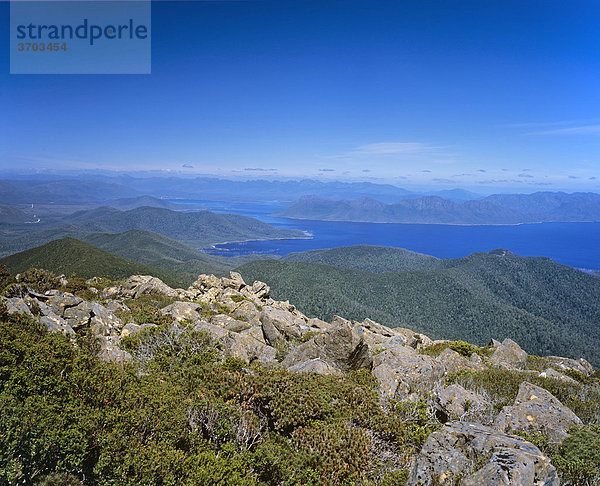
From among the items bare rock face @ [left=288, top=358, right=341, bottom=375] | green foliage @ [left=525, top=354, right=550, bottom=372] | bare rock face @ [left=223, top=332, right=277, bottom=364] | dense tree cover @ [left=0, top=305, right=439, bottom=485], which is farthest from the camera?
green foliage @ [left=525, top=354, right=550, bottom=372]

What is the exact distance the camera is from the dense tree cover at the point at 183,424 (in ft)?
18.2

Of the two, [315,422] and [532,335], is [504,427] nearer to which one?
[315,422]

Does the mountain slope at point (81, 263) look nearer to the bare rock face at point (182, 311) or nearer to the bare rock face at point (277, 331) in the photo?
the bare rock face at point (182, 311)

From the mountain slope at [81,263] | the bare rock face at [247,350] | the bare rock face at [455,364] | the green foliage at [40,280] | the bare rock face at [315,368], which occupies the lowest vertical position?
the mountain slope at [81,263]

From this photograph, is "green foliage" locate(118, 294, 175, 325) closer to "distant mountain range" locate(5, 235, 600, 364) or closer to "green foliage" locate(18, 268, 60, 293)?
"green foliage" locate(18, 268, 60, 293)

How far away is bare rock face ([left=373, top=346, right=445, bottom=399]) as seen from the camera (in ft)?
31.3

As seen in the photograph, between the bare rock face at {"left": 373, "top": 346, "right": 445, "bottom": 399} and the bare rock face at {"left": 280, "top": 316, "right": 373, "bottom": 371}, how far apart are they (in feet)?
2.23

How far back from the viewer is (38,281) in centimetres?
2416

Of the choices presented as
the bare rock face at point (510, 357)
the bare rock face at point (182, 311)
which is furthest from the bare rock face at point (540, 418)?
the bare rock face at point (182, 311)

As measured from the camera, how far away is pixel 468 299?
419ft

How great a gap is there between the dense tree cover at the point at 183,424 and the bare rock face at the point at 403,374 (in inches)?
29.2

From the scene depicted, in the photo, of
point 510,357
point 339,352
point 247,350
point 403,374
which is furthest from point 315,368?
point 510,357

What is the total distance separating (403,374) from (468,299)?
441 ft

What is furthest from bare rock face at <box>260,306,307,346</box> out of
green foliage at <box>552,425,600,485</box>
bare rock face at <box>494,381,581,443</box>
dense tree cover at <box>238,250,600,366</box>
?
dense tree cover at <box>238,250,600,366</box>
